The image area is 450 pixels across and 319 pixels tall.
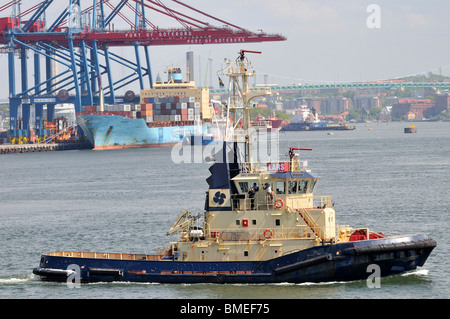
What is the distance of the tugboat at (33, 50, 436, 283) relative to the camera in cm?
2511

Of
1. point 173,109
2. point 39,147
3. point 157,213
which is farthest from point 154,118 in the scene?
point 157,213

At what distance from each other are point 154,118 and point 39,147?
18.5 meters

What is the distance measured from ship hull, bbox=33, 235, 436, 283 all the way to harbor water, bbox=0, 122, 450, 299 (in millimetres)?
252

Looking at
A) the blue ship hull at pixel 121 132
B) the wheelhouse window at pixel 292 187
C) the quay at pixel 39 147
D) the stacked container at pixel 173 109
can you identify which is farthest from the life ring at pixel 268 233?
the stacked container at pixel 173 109

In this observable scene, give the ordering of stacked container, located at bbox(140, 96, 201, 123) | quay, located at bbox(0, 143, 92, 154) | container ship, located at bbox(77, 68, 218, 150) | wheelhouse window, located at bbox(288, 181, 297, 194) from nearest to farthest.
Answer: wheelhouse window, located at bbox(288, 181, 297, 194), container ship, located at bbox(77, 68, 218, 150), quay, located at bbox(0, 143, 92, 154), stacked container, located at bbox(140, 96, 201, 123)

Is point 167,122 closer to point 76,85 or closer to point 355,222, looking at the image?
point 76,85

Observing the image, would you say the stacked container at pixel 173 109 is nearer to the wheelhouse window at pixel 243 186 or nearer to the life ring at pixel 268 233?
the wheelhouse window at pixel 243 186

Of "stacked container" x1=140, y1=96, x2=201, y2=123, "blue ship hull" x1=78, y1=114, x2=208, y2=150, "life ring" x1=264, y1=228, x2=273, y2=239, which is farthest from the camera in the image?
"stacked container" x1=140, y1=96, x2=201, y2=123

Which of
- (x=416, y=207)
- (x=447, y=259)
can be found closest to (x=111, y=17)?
(x=416, y=207)

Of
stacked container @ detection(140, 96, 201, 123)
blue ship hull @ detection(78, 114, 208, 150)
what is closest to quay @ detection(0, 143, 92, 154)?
blue ship hull @ detection(78, 114, 208, 150)

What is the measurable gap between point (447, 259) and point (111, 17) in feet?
364

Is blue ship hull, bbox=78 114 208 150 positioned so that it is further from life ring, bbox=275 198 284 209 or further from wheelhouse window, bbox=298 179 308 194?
life ring, bbox=275 198 284 209

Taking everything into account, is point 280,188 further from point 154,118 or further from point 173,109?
point 173,109

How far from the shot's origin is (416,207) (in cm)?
4191
